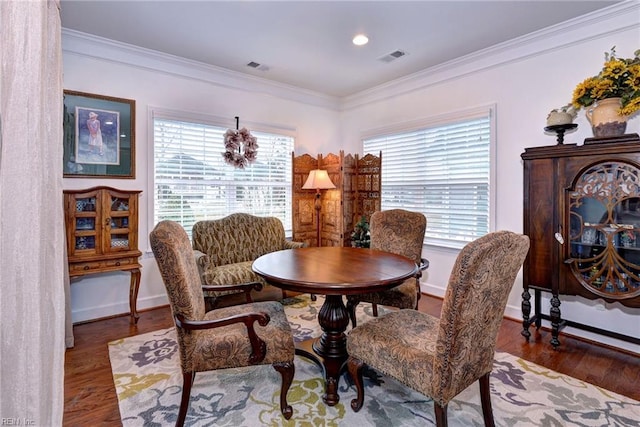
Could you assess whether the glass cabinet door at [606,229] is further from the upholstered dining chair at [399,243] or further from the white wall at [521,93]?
the upholstered dining chair at [399,243]

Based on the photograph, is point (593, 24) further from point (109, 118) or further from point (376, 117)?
point (109, 118)

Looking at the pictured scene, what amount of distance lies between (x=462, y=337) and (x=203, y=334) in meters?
1.30

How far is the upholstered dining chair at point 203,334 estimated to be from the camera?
1651 mm

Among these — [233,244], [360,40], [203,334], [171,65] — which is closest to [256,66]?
[171,65]

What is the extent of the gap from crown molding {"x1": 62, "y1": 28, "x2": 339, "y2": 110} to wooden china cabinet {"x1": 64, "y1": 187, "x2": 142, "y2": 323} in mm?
1408

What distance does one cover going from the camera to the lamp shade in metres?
4.43

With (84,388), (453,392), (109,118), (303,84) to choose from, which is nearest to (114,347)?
(84,388)

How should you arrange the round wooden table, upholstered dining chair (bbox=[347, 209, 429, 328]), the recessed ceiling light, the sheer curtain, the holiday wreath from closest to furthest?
the sheer curtain < the round wooden table < upholstered dining chair (bbox=[347, 209, 429, 328]) < the recessed ceiling light < the holiday wreath

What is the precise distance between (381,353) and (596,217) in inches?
85.6

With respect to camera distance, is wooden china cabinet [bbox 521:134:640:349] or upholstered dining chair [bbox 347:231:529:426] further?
wooden china cabinet [bbox 521:134:640:349]

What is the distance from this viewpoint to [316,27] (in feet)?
9.83

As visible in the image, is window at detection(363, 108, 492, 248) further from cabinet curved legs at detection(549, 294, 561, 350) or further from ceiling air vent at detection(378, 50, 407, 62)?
cabinet curved legs at detection(549, 294, 561, 350)

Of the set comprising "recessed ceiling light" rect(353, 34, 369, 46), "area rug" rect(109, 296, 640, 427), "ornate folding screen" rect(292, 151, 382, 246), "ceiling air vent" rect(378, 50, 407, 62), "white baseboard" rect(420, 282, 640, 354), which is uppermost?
"ceiling air vent" rect(378, 50, 407, 62)

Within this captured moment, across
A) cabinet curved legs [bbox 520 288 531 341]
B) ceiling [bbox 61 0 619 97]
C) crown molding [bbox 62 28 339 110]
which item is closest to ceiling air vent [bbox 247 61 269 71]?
ceiling [bbox 61 0 619 97]
